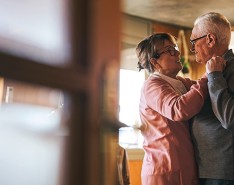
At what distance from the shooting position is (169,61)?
5.68 ft

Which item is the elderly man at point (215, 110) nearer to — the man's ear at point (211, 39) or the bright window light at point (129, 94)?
the man's ear at point (211, 39)

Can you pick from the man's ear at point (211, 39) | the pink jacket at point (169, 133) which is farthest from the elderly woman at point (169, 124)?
the man's ear at point (211, 39)

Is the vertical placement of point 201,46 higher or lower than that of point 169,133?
higher

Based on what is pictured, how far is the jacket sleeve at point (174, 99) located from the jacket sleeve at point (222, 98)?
7 centimetres

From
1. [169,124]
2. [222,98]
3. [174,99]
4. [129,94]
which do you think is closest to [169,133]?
[169,124]

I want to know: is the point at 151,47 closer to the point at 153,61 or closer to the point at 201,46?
the point at 153,61

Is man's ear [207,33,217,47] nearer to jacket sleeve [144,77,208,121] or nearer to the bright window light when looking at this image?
jacket sleeve [144,77,208,121]

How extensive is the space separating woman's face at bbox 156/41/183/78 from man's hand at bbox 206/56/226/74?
0.91ft

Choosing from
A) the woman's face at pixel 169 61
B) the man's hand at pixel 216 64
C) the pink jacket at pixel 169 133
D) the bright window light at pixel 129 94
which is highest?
the bright window light at pixel 129 94

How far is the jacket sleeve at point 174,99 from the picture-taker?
57.2 inches

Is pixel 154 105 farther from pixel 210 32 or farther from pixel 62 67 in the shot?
pixel 62 67

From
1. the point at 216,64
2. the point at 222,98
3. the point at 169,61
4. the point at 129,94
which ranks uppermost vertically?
the point at 129,94

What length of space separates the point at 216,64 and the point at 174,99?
21 centimetres

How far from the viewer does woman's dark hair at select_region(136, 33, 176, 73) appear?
176cm
